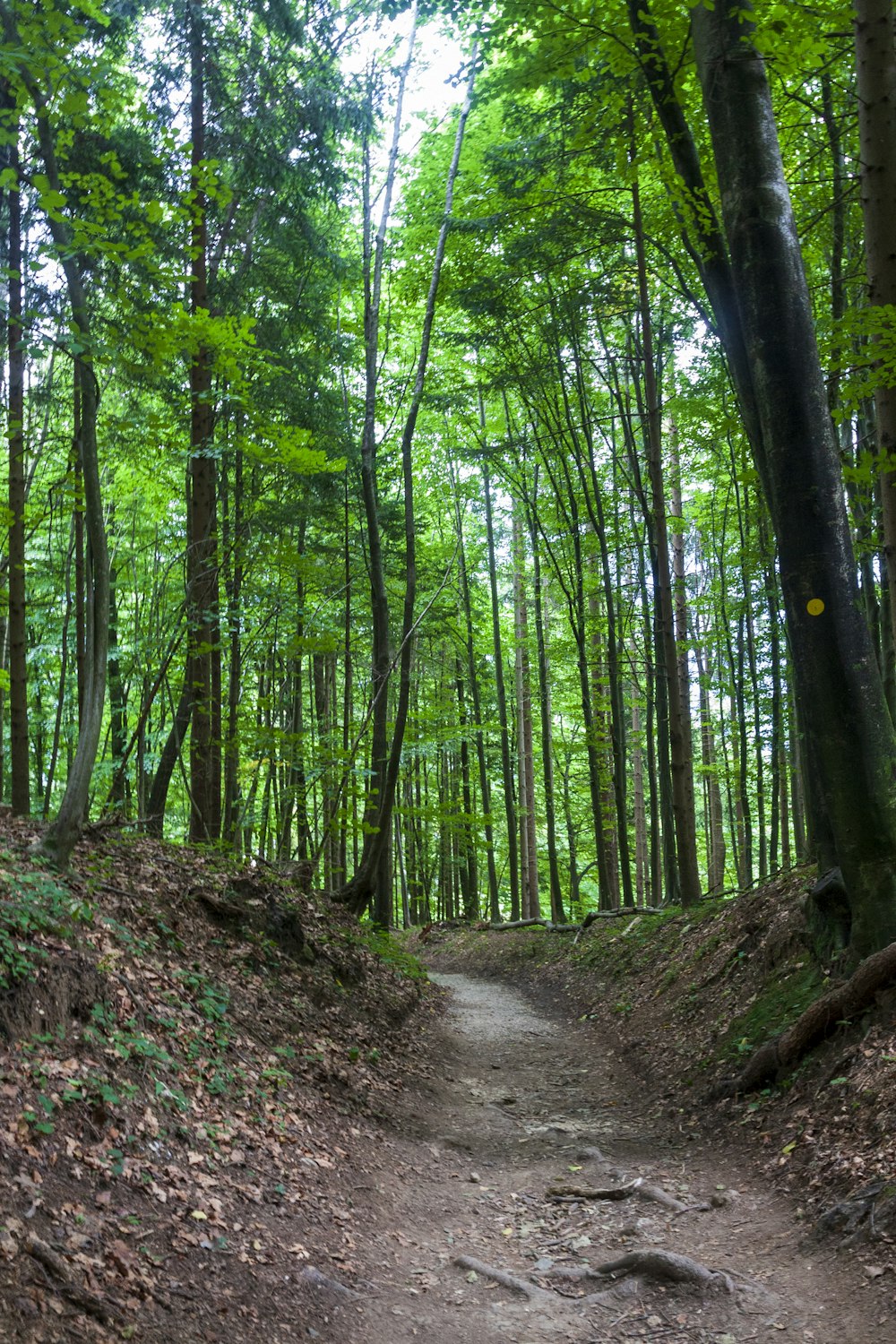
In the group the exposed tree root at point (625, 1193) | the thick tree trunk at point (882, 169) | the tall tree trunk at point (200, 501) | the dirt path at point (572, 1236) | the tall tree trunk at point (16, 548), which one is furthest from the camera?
Answer: the tall tree trunk at point (200, 501)

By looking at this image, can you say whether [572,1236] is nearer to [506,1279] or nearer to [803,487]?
[506,1279]

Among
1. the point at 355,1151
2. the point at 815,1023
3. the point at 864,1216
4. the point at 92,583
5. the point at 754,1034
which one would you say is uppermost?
the point at 92,583

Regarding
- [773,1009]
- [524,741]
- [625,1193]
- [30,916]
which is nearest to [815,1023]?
[773,1009]

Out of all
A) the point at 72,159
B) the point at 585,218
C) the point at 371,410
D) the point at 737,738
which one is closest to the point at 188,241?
the point at 72,159

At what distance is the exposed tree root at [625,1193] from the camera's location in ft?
15.1

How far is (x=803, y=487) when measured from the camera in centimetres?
532

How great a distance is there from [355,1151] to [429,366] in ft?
49.6

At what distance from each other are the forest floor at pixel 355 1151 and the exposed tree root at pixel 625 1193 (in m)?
0.02

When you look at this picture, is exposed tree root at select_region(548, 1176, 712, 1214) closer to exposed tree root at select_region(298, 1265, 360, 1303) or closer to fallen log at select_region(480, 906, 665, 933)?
exposed tree root at select_region(298, 1265, 360, 1303)

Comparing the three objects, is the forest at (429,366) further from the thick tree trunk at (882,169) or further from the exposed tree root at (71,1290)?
the exposed tree root at (71,1290)

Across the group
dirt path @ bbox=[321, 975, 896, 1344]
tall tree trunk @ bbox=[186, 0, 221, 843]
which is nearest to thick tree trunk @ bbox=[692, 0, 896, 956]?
dirt path @ bbox=[321, 975, 896, 1344]

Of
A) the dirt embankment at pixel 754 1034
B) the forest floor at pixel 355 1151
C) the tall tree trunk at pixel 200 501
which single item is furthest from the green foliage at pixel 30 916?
the tall tree trunk at pixel 200 501

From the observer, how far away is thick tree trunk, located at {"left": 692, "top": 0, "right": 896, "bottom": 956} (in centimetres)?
517

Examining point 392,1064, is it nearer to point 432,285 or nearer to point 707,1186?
point 707,1186
